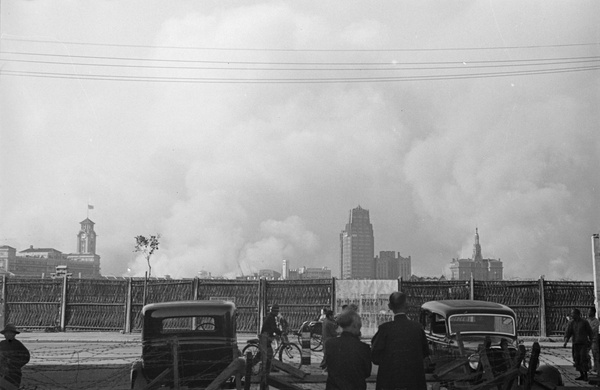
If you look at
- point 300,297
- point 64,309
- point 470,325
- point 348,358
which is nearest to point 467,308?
point 470,325

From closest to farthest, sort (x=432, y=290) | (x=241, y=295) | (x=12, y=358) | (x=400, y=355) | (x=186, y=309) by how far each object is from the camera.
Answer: (x=400, y=355) < (x=12, y=358) < (x=186, y=309) < (x=432, y=290) < (x=241, y=295)

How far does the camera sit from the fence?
29469mm

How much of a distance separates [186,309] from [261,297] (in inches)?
719

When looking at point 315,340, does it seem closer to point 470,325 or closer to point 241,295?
point 241,295

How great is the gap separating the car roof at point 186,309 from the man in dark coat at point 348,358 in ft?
23.7

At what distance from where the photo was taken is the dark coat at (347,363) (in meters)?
6.63

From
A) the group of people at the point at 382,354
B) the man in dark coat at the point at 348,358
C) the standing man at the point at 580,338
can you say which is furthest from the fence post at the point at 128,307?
the man in dark coat at the point at 348,358

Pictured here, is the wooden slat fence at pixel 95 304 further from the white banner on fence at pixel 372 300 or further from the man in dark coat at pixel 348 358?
the man in dark coat at pixel 348 358

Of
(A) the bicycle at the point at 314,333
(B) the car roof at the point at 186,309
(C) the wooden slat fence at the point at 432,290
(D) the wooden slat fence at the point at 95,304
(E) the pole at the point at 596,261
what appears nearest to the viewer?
(B) the car roof at the point at 186,309

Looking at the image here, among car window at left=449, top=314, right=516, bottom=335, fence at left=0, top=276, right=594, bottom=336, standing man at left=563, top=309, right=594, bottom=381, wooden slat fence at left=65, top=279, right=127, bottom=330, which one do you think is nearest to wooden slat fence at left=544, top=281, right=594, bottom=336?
fence at left=0, top=276, right=594, bottom=336

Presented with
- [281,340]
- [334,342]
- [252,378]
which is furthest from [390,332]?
[281,340]

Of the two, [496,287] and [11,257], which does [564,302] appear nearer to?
[496,287]

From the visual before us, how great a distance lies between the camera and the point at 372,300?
100 ft

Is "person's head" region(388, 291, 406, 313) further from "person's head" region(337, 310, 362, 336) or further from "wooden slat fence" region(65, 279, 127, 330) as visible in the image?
"wooden slat fence" region(65, 279, 127, 330)
